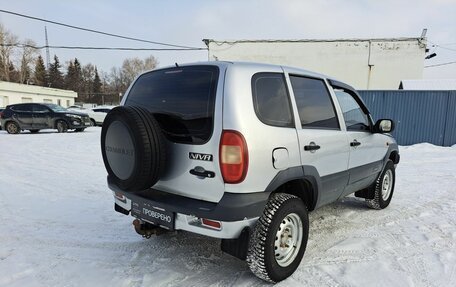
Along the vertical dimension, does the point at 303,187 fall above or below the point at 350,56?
below

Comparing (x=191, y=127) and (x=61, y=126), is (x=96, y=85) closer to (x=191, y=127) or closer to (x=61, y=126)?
(x=61, y=126)

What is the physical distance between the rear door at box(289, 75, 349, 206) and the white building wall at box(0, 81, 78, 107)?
1672 inches

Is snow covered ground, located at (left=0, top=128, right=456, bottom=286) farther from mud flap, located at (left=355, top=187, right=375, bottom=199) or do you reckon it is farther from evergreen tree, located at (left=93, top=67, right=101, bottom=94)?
evergreen tree, located at (left=93, top=67, right=101, bottom=94)

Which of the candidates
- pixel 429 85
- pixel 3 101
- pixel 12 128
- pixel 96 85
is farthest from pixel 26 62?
pixel 429 85

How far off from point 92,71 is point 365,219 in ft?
306

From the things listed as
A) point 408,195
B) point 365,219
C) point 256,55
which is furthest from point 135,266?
point 256,55

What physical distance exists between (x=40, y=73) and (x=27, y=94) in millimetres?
34495

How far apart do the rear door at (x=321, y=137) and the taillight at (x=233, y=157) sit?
0.70 meters

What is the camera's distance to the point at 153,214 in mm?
2664

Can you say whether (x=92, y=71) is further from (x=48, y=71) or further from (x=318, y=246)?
(x=318, y=246)

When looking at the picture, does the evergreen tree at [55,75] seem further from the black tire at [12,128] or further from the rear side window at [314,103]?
the rear side window at [314,103]

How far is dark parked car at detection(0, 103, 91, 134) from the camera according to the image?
1525cm

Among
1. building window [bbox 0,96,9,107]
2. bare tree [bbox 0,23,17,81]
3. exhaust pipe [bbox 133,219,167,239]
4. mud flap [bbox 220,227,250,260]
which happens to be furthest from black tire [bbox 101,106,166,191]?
bare tree [bbox 0,23,17,81]

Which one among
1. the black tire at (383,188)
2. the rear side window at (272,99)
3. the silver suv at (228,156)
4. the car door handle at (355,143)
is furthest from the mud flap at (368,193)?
the rear side window at (272,99)
